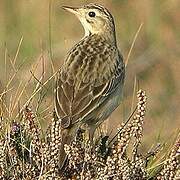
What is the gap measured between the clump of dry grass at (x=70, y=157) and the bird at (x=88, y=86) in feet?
0.53

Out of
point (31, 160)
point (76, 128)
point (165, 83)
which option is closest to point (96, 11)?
point (76, 128)

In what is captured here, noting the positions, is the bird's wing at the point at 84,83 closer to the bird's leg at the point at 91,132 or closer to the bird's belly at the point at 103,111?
the bird's belly at the point at 103,111

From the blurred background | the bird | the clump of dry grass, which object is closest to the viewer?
the clump of dry grass

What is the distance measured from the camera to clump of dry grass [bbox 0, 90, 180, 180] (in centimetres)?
575

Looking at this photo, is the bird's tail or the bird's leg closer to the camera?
the bird's tail

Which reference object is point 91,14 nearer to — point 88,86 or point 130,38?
point 88,86

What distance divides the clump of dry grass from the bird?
0.53 ft

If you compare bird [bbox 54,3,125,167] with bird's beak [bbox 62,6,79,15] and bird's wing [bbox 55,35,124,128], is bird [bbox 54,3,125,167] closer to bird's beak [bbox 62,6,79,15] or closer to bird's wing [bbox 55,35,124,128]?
bird's wing [bbox 55,35,124,128]

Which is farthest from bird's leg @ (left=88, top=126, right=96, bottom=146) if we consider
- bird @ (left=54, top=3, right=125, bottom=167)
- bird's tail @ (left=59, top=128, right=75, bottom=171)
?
bird's tail @ (left=59, top=128, right=75, bottom=171)

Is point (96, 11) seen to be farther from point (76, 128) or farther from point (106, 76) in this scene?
point (76, 128)

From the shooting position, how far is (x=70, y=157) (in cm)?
591

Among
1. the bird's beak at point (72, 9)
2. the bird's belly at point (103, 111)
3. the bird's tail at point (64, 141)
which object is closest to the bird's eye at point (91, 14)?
the bird's beak at point (72, 9)

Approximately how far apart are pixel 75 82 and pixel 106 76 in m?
0.32

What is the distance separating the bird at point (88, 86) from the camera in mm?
6648
